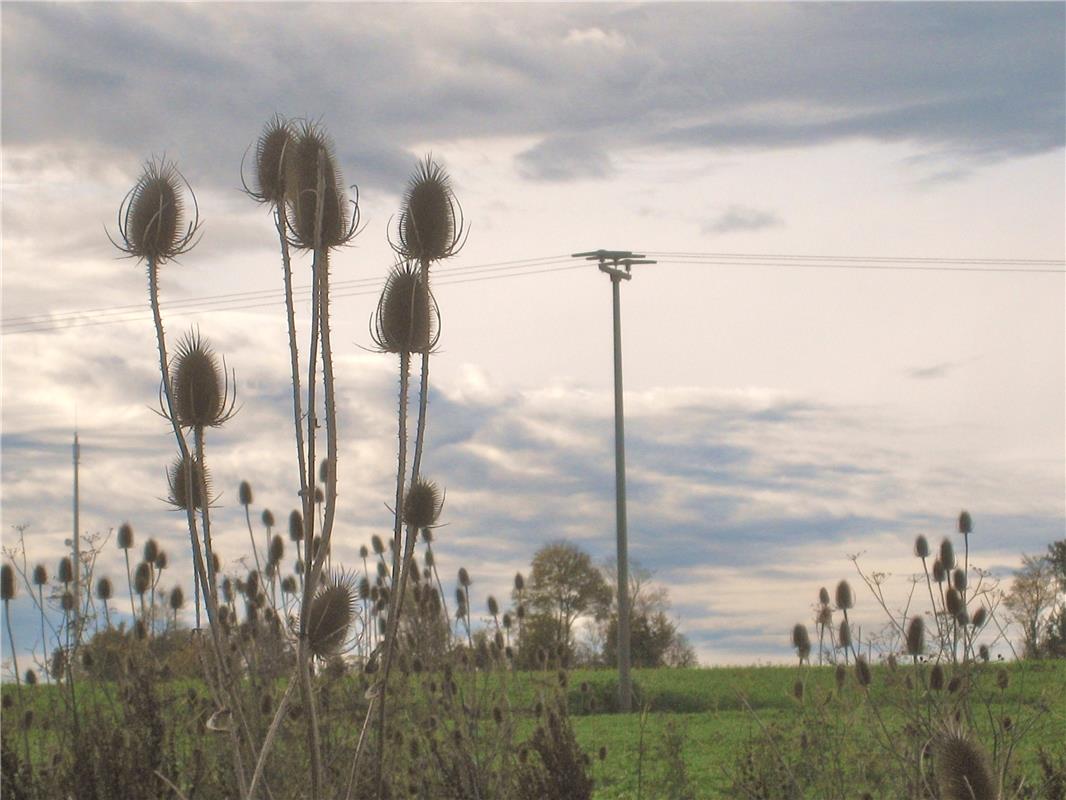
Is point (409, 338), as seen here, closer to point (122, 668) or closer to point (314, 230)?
point (314, 230)

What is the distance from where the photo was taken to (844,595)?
7535mm

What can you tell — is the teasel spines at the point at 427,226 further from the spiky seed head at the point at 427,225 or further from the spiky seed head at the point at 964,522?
the spiky seed head at the point at 964,522

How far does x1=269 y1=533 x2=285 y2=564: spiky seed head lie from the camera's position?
7.66 metres

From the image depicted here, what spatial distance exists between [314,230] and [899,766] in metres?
4.30

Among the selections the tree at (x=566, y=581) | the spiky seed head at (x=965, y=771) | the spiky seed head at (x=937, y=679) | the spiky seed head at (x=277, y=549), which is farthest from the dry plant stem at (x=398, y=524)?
the tree at (x=566, y=581)

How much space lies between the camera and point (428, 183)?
13.1ft

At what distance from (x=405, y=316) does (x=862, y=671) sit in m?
3.40

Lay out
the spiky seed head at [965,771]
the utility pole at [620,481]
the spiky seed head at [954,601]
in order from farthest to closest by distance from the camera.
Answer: the utility pole at [620,481], the spiky seed head at [954,601], the spiky seed head at [965,771]

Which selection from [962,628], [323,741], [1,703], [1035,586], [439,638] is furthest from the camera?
[1,703]

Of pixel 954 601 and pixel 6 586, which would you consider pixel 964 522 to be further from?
pixel 6 586

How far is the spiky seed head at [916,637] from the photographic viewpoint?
20.7ft

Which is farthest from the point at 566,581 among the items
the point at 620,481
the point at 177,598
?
the point at 177,598

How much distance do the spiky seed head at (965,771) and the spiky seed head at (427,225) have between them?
1.98 m

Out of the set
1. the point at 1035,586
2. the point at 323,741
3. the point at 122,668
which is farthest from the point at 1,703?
the point at 1035,586
